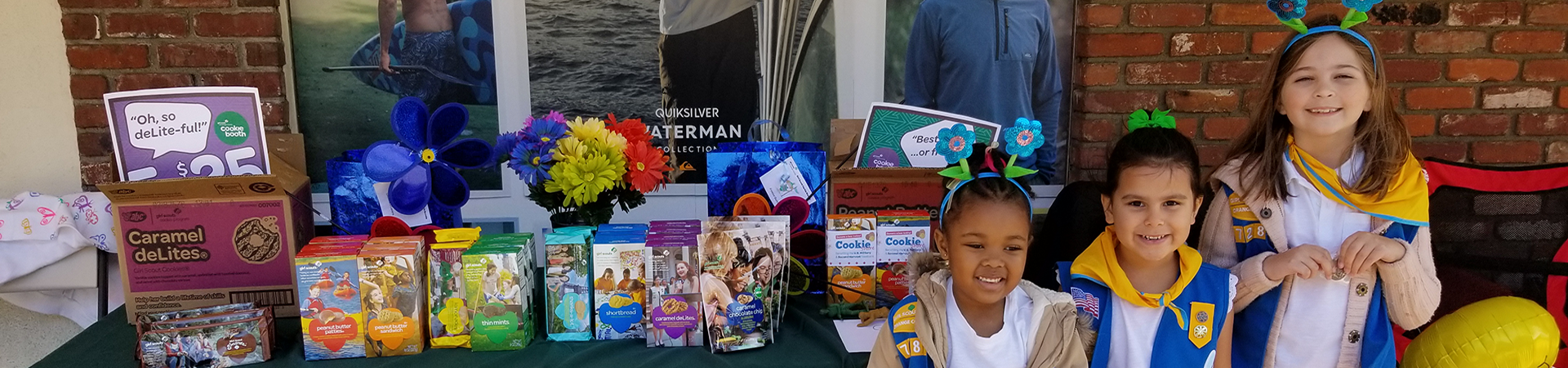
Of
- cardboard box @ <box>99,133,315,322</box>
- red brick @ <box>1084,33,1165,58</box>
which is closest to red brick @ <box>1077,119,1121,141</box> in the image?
red brick @ <box>1084,33,1165,58</box>

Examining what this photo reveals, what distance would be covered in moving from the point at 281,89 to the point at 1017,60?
2.62 m

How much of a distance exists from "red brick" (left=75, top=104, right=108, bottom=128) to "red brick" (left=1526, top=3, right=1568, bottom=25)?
495 cm

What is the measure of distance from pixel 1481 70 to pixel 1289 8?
1.91 metres

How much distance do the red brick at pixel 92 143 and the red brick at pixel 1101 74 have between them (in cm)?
335

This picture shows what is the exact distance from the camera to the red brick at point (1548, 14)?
299cm

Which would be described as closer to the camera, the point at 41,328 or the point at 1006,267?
the point at 1006,267

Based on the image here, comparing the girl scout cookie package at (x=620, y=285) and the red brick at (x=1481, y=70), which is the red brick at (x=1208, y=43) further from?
the girl scout cookie package at (x=620, y=285)

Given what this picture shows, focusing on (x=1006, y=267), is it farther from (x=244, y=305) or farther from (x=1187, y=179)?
(x=244, y=305)

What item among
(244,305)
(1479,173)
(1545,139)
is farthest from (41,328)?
(1545,139)

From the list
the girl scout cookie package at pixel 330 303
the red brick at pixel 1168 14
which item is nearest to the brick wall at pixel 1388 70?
the red brick at pixel 1168 14

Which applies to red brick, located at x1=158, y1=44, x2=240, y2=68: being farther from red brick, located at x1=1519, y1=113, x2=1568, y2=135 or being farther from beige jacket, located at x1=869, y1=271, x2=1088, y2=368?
red brick, located at x1=1519, y1=113, x2=1568, y2=135

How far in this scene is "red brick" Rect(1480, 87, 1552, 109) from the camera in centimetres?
306

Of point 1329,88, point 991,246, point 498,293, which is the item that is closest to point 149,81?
point 498,293

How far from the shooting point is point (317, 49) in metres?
2.92
